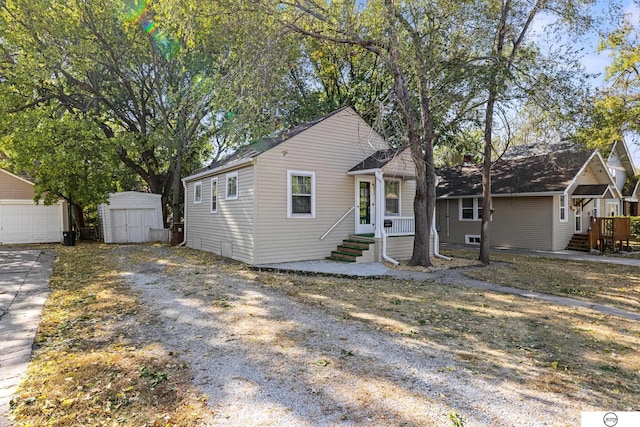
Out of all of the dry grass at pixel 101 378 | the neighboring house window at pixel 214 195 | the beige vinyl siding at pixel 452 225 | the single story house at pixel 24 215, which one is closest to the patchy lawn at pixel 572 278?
the beige vinyl siding at pixel 452 225

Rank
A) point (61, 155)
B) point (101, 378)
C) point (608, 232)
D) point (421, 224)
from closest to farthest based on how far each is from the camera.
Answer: point (101, 378) < point (421, 224) < point (61, 155) < point (608, 232)

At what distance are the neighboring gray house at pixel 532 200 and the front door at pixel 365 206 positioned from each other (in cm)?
624

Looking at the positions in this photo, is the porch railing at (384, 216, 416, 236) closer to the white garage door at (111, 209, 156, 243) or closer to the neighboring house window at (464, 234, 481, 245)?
the neighboring house window at (464, 234, 481, 245)

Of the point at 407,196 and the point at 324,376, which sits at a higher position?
the point at 407,196

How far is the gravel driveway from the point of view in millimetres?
2887

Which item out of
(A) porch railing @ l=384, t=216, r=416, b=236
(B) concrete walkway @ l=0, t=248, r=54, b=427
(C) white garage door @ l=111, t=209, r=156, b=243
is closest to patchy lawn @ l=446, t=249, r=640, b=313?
(A) porch railing @ l=384, t=216, r=416, b=236

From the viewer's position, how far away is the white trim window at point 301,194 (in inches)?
436

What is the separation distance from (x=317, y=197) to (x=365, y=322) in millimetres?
6462

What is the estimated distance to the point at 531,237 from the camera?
16312mm

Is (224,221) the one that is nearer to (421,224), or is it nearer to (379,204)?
(379,204)

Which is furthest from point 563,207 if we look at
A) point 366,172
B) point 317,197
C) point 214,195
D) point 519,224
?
point 214,195

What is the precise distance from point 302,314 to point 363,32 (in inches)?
302

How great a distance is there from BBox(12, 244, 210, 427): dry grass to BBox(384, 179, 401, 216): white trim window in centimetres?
862

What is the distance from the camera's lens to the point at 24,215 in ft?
56.3
